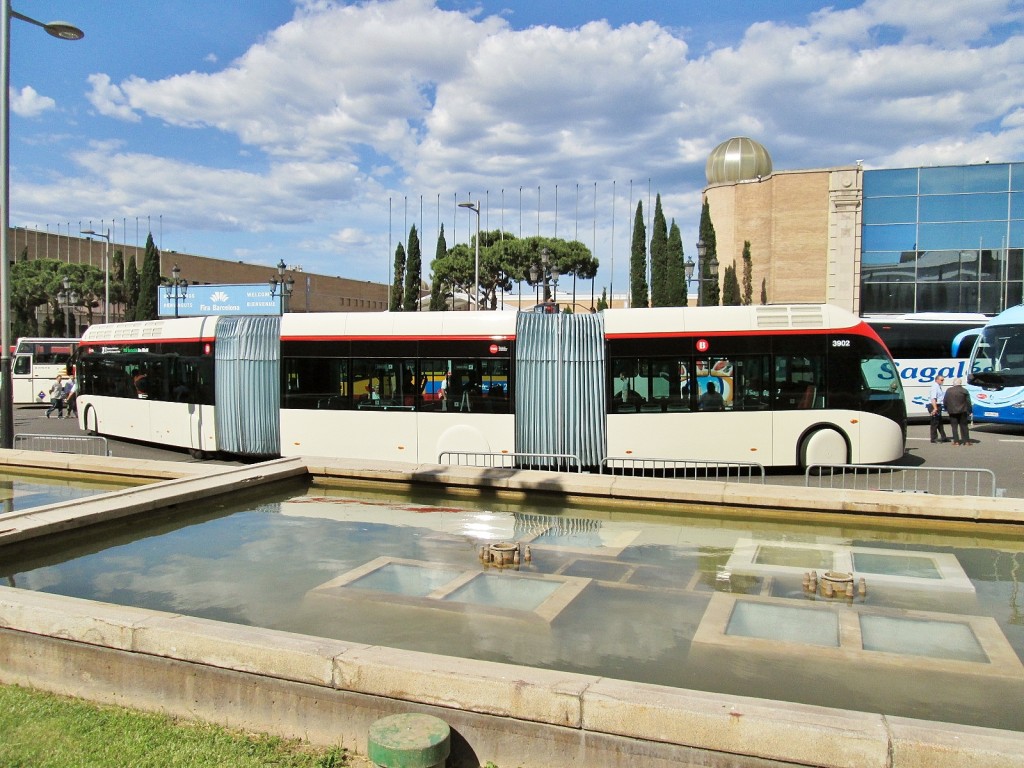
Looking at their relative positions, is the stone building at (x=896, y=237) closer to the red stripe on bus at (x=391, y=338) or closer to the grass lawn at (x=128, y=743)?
the red stripe on bus at (x=391, y=338)

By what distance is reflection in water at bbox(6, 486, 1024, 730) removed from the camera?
204 inches

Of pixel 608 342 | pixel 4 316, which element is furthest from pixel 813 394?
pixel 4 316

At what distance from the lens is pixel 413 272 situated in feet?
227

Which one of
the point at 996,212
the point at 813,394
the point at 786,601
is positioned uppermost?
the point at 996,212

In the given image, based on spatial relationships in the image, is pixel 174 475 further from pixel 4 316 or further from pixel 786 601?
pixel 786 601

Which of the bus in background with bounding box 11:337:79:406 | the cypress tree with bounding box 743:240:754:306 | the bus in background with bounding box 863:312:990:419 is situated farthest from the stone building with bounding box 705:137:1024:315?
the bus in background with bounding box 11:337:79:406

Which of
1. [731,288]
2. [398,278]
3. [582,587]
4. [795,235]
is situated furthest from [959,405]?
[398,278]

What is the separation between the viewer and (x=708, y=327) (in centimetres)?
1462

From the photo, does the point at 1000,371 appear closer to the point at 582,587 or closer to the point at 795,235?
the point at 582,587

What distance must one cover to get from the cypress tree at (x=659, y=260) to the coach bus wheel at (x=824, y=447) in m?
41.8

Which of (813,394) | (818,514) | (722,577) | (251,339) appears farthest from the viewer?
(251,339)

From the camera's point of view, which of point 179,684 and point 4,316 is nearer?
point 179,684

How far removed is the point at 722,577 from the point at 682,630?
5.15 ft

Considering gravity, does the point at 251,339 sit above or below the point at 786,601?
above
